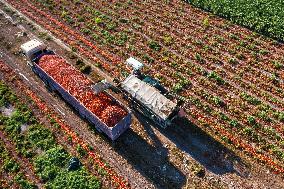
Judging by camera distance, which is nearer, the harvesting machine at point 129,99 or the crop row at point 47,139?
the crop row at point 47,139

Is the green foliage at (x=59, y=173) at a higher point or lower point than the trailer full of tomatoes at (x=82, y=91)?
lower

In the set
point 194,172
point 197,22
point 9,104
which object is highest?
point 197,22

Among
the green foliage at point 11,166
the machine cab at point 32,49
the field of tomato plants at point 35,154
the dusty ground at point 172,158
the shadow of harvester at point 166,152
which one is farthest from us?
the machine cab at point 32,49

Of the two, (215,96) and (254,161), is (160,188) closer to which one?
(254,161)

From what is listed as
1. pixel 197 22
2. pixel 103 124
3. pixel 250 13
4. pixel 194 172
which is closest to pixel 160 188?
pixel 194 172

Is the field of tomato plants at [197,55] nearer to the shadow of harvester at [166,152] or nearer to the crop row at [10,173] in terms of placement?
the shadow of harvester at [166,152]

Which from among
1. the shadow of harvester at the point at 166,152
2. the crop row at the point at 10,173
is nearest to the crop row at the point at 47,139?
the crop row at the point at 10,173
